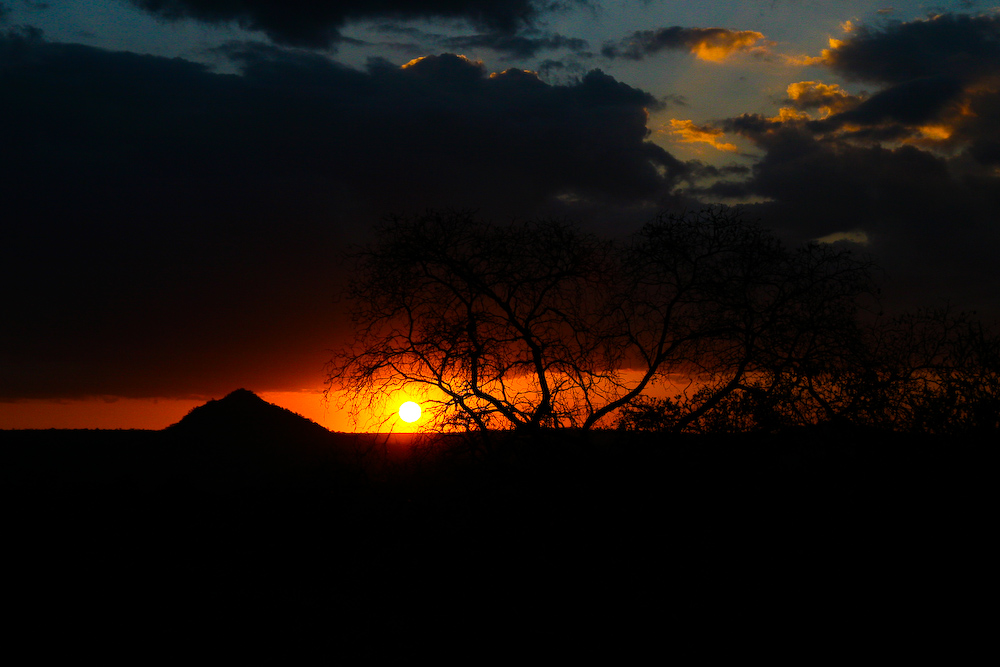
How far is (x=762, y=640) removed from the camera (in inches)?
241

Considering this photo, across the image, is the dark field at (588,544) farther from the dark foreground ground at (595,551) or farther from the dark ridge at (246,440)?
the dark ridge at (246,440)

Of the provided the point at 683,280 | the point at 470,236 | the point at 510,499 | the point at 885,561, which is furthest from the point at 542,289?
the point at 885,561

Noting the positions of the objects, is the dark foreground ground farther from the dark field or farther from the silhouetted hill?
the silhouetted hill

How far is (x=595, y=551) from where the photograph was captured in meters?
7.10

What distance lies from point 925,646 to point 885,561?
0.87m

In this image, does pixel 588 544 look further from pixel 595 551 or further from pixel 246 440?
pixel 246 440

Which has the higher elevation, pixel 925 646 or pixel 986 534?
pixel 986 534

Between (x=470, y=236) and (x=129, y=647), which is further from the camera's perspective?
(x=470, y=236)

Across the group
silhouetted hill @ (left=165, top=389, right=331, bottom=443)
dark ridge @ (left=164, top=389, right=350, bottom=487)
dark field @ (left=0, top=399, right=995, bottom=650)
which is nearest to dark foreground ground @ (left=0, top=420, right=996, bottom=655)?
dark field @ (left=0, top=399, right=995, bottom=650)

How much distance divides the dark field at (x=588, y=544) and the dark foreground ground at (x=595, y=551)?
0.02m

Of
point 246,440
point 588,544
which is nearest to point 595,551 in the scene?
point 588,544

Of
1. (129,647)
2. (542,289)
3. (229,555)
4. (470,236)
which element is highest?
(470,236)

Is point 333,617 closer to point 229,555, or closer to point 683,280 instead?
point 229,555

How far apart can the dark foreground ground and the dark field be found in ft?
0.08
